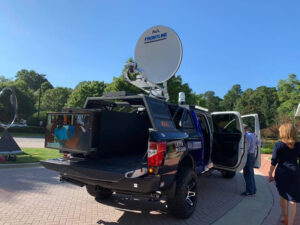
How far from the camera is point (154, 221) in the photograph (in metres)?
3.65

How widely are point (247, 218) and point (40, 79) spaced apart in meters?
113

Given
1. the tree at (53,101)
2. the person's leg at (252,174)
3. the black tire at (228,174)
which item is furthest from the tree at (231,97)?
the person's leg at (252,174)

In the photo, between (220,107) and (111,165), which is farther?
(220,107)

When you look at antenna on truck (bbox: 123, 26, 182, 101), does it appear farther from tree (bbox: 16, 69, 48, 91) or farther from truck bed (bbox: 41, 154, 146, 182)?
tree (bbox: 16, 69, 48, 91)

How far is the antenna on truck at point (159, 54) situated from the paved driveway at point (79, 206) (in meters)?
3.51

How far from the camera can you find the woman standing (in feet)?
11.4

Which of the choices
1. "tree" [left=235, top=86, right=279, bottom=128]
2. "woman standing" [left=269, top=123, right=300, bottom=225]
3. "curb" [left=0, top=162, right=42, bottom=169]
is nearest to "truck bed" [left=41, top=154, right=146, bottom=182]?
"woman standing" [left=269, top=123, right=300, bottom=225]

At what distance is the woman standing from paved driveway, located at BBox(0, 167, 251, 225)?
1213 millimetres

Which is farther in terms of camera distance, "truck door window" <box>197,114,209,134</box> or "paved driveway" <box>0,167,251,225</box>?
"truck door window" <box>197,114,209,134</box>

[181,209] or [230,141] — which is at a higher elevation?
[230,141]

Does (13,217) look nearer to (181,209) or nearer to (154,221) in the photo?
(154,221)

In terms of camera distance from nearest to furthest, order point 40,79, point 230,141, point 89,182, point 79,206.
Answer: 1. point 89,182
2. point 79,206
3. point 230,141
4. point 40,79

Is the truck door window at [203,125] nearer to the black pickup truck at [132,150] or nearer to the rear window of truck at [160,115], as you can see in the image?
the black pickup truck at [132,150]

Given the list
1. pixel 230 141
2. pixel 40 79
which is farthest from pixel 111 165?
pixel 40 79
